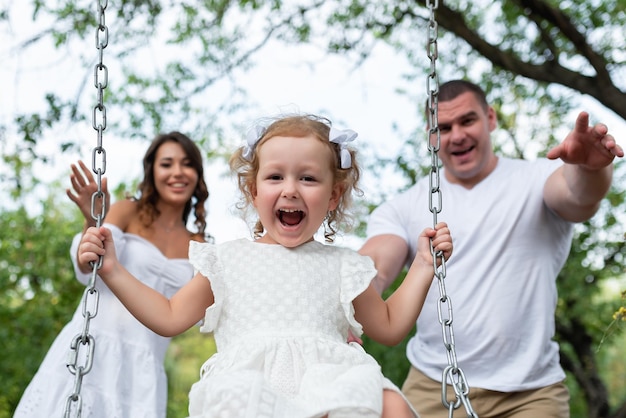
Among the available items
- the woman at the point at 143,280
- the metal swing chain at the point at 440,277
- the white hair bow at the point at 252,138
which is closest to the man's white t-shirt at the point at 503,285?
the metal swing chain at the point at 440,277

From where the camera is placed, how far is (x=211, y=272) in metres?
2.43

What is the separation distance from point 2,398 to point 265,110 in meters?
6.72

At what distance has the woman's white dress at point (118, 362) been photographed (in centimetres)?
348

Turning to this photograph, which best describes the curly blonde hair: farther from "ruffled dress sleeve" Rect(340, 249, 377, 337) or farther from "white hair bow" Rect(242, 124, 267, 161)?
"ruffled dress sleeve" Rect(340, 249, 377, 337)

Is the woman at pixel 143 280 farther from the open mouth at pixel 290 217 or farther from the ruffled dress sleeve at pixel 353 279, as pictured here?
the ruffled dress sleeve at pixel 353 279

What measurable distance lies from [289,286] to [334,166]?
15.9 inches

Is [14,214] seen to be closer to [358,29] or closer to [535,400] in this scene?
[358,29]

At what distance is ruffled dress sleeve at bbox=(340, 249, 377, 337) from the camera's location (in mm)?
2434

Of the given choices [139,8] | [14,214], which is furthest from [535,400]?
[14,214]

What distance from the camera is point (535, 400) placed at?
10.6 feet

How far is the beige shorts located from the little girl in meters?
0.92

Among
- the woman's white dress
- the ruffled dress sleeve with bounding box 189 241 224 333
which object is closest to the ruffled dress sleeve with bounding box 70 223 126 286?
the woman's white dress

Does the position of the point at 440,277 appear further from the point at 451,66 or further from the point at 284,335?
the point at 451,66

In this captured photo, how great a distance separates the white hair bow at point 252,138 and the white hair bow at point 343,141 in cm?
22
